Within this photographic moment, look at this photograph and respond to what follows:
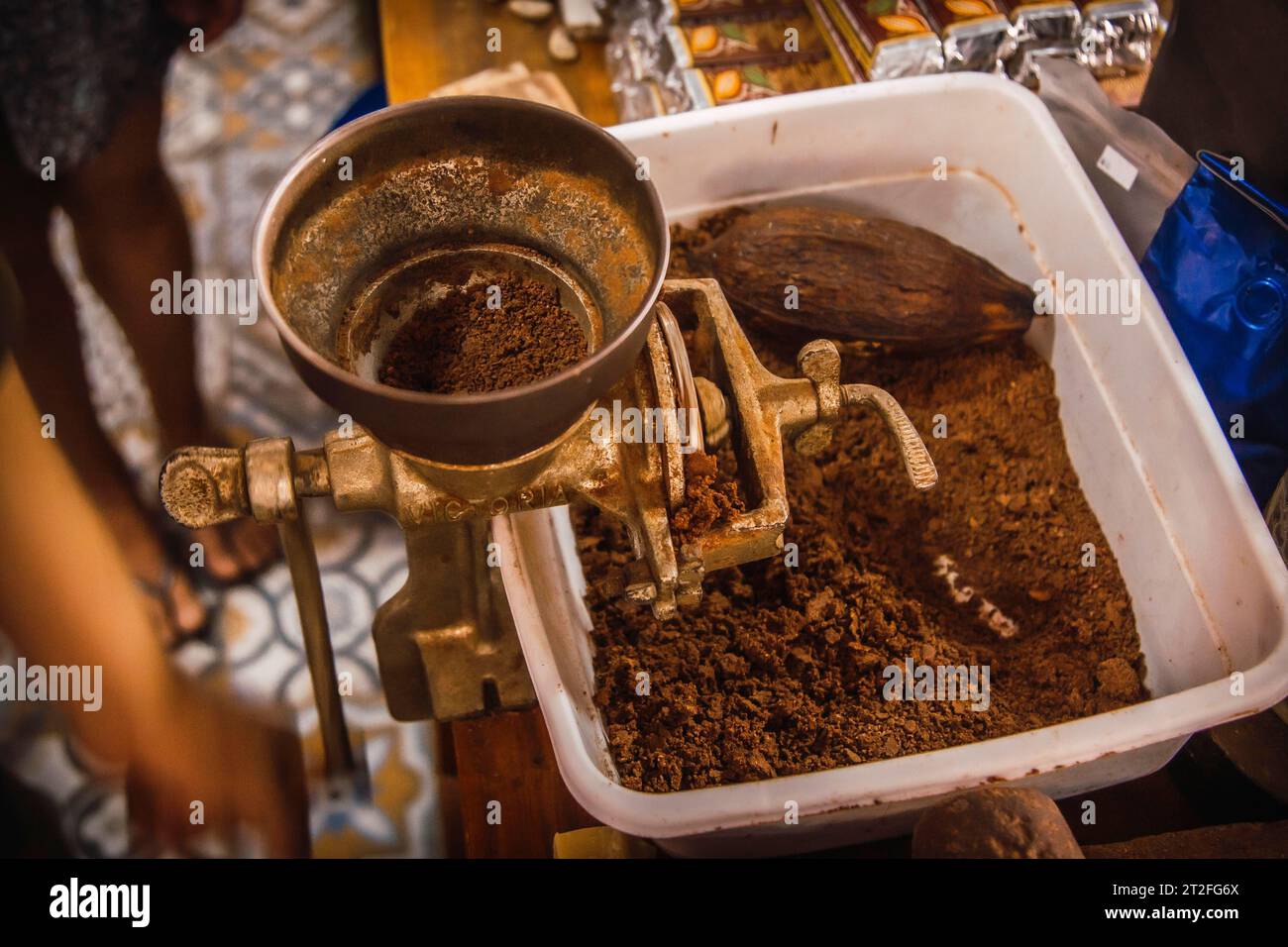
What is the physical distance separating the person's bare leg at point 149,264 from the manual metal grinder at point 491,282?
2.11 ft

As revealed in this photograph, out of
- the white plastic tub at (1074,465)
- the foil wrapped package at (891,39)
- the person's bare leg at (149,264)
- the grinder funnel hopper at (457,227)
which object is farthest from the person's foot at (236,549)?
the foil wrapped package at (891,39)

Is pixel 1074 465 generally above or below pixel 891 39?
below

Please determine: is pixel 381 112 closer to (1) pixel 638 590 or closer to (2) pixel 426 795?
(1) pixel 638 590

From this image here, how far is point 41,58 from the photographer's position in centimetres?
174

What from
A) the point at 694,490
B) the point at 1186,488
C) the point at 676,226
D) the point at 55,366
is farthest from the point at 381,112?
the point at 55,366

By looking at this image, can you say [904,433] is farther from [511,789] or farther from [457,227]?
[511,789]

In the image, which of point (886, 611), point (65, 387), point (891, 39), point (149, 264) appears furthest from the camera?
point (149, 264)

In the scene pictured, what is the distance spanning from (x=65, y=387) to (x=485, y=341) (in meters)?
1.10

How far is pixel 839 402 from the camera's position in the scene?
814 mm

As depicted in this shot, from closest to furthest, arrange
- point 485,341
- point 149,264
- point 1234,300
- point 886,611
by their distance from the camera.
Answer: point 485,341 < point 886,611 < point 1234,300 < point 149,264

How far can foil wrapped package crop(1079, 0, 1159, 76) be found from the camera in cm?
139

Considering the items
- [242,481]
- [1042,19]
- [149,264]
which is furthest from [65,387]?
[1042,19]

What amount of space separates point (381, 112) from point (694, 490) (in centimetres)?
34

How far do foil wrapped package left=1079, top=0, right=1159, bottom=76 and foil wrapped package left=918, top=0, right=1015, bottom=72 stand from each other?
12cm
